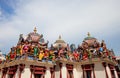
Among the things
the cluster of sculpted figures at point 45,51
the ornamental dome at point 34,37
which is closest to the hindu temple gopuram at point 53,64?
the cluster of sculpted figures at point 45,51

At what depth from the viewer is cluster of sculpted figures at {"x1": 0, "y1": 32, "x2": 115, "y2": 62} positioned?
25.4 metres

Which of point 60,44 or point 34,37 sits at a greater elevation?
point 34,37

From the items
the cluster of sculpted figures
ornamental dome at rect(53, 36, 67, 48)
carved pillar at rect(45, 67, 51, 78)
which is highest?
ornamental dome at rect(53, 36, 67, 48)

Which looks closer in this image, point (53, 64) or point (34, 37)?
point (53, 64)

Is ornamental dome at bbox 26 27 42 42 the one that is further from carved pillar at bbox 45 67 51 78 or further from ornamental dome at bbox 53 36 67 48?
carved pillar at bbox 45 67 51 78

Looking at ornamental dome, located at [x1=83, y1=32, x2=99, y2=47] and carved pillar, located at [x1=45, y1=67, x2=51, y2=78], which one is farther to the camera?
ornamental dome, located at [x1=83, y1=32, x2=99, y2=47]

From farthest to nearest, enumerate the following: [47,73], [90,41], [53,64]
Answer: [90,41]
[53,64]
[47,73]

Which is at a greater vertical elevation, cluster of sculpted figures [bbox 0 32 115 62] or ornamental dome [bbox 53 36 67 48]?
ornamental dome [bbox 53 36 67 48]

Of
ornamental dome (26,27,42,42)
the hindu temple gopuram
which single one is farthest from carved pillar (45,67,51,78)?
ornamental dome (26,27,42,42)

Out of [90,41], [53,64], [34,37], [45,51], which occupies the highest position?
[34,37]

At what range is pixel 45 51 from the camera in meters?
27.5

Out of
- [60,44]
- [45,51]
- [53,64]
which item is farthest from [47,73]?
[60,44]

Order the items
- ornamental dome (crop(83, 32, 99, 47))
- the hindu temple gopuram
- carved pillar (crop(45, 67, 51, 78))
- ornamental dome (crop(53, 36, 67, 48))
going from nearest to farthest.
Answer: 1. the hindu temple gopuram
2. carved pillar (crop(45, 67, 51, 78))
3. ornamental dome (crop(83, 32, 99, 47))
4. ornamental dome (crop(53, 36, 67, 48))

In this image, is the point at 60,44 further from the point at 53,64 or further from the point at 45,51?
the point at 53,64
